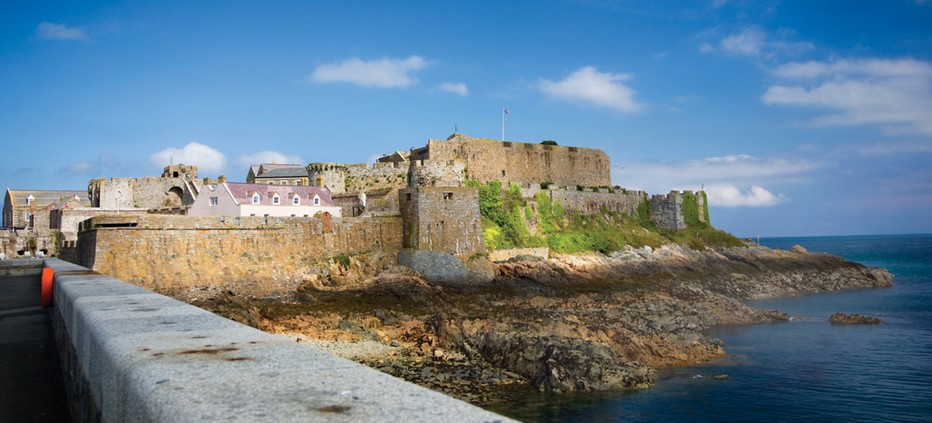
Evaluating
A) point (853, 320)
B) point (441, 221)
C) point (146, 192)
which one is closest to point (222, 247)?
point (441, 221)

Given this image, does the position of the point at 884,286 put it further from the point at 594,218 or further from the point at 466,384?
the point at 466,384

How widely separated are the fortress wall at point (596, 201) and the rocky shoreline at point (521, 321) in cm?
813

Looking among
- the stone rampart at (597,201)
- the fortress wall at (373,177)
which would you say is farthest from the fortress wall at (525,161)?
the fortress wall at (373,177)

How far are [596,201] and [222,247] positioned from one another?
36669mm

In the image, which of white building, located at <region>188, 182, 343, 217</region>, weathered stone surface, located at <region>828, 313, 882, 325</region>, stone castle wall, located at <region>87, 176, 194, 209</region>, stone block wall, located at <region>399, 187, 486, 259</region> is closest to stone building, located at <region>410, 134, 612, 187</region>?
stone block wall, located at <region>399, 187, 486, 259</region>

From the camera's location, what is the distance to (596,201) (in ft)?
198

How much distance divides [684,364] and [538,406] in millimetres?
8550

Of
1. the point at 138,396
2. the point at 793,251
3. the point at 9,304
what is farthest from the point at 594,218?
the point at 138,396

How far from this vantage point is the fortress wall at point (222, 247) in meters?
29.9

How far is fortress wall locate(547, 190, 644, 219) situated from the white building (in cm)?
2096

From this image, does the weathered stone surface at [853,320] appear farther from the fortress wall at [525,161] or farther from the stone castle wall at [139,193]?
the stone castle wall at [139,193]

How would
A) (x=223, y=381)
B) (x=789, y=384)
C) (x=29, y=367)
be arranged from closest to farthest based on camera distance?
1. (x=223, y=381)
2. (x=29, y=367)
3. (x=789, y=384)

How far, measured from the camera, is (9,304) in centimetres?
1290

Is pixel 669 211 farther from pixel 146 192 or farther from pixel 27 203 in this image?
pixel 27 203
